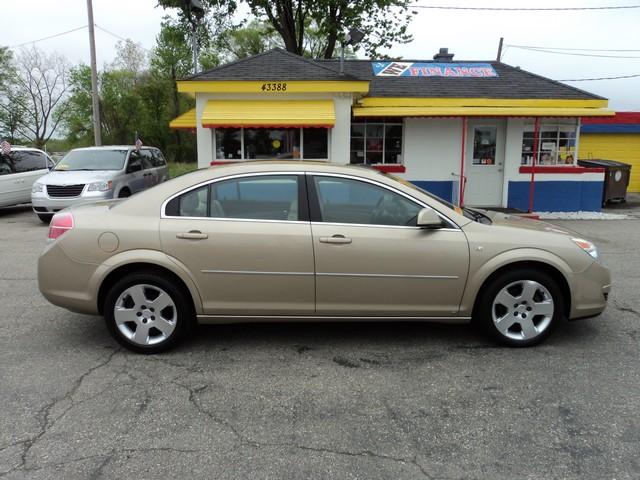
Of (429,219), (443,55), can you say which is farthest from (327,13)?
(429,219)

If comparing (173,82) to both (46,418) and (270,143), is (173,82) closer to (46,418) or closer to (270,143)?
(270,143)

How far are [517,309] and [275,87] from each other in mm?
9478

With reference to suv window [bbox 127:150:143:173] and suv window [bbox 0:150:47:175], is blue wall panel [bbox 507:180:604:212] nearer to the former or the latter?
suv window [bbox 127:150:143:173]

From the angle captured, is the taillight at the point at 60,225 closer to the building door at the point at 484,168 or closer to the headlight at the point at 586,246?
the headlight at the point at 586,246

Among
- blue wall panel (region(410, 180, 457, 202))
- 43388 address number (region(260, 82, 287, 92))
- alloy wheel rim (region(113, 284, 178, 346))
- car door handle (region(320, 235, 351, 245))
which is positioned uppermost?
43388 address number (region(260, 82, 287, 92))

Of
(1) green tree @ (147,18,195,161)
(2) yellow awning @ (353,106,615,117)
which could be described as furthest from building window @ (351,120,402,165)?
(1) green tree @ (147,18,195,161)

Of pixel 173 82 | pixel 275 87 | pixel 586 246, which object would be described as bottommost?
pixel 586 246

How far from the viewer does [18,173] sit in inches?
529

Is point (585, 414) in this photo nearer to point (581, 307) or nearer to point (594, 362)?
point (594, 362)

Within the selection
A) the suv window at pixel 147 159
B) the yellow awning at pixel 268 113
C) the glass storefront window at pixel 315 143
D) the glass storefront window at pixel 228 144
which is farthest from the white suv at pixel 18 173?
the glass storefront window at pixel 315 143

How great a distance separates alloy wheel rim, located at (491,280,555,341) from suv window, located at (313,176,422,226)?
96 centimetres

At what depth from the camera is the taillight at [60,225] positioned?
4250 millimetres

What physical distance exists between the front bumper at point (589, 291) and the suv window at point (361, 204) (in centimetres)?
143

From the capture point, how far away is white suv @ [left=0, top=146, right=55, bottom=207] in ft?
42.8
